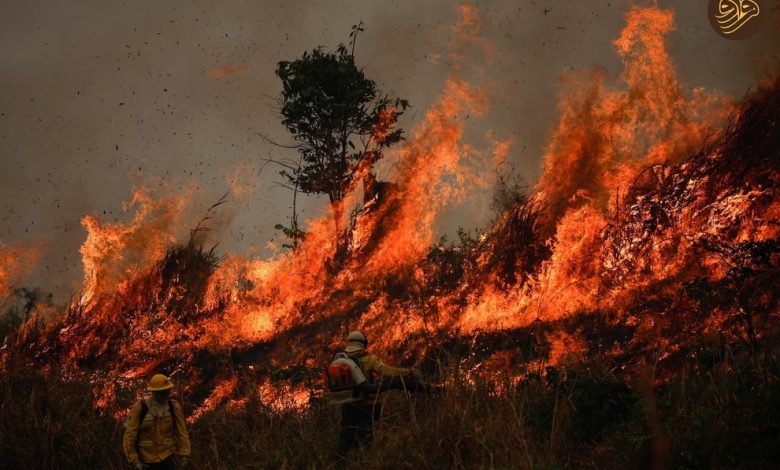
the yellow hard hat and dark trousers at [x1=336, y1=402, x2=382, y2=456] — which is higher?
the yellow hard hat

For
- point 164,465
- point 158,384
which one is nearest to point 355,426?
point 164,465

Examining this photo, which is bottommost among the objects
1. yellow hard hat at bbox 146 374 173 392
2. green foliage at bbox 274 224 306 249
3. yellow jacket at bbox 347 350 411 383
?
yellow jacket at bbox 347 350 411 383

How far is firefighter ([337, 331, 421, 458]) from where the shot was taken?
302 inches

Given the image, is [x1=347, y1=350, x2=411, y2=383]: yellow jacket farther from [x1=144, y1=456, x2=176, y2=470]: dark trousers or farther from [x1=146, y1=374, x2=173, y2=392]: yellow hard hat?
[x1=144, y1=456, x2=176, y2=470]: dark trousers

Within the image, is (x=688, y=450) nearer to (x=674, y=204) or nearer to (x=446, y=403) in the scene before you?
(x=446, y=403)

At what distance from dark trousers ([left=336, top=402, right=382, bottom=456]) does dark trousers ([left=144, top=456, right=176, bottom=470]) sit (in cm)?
182

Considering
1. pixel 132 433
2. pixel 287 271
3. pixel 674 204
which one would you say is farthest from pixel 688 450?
pixel 287 271

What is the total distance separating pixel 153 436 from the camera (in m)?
7.34

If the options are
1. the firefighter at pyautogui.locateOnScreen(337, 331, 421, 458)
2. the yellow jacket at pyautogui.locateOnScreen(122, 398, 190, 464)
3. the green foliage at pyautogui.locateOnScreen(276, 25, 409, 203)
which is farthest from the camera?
the green foliage at pyautogui.locateOnScreen(276, 25, 409, 203)

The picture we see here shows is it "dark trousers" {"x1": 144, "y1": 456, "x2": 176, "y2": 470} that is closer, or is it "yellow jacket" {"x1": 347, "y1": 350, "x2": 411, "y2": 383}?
"dark trousers" {"x1": 144, "y1": 456, "x2": 176, "y2": 470}

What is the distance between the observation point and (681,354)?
35.7ft

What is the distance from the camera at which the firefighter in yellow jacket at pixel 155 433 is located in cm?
721

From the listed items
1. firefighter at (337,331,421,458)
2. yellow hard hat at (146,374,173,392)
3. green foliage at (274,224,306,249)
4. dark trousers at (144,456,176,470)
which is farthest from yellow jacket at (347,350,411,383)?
green foliage at (274,224,306,249)

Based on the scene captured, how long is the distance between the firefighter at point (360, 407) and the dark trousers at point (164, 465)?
1.83m
